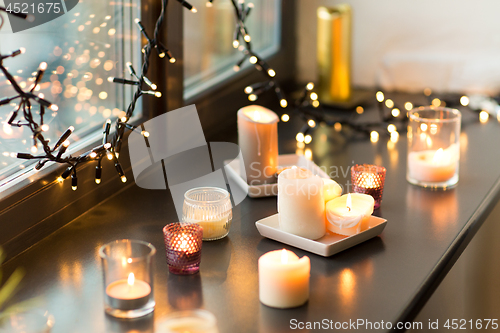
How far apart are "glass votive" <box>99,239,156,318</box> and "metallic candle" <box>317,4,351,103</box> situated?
1.17 m

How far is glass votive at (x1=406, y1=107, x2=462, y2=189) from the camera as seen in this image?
1.23 meters

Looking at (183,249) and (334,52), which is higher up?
(334,52)

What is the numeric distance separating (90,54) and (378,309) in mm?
748

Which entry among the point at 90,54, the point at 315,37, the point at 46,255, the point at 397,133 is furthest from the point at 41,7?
the point at 315,37

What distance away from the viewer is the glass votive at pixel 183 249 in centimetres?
85

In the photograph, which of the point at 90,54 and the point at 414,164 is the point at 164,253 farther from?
Answer: the point at 414,164

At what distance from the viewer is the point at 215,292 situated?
0.81m

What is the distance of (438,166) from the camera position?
1.22 metres

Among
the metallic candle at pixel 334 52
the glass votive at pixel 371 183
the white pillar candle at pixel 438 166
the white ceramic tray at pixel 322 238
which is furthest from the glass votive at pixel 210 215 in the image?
the metallic candle at pixel 334 52

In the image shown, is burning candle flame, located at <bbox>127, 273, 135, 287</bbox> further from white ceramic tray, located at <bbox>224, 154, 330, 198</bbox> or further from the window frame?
white ceramic tray, located at <bbox>224, 154, 330, 198</bbox>

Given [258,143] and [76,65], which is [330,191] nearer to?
[258,143]

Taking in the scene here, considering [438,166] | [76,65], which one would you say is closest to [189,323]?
[76,65]

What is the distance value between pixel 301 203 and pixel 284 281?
0.57 ft

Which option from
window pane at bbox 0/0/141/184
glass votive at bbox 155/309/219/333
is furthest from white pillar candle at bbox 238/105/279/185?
glass votive at bbox 155/309/219/333
